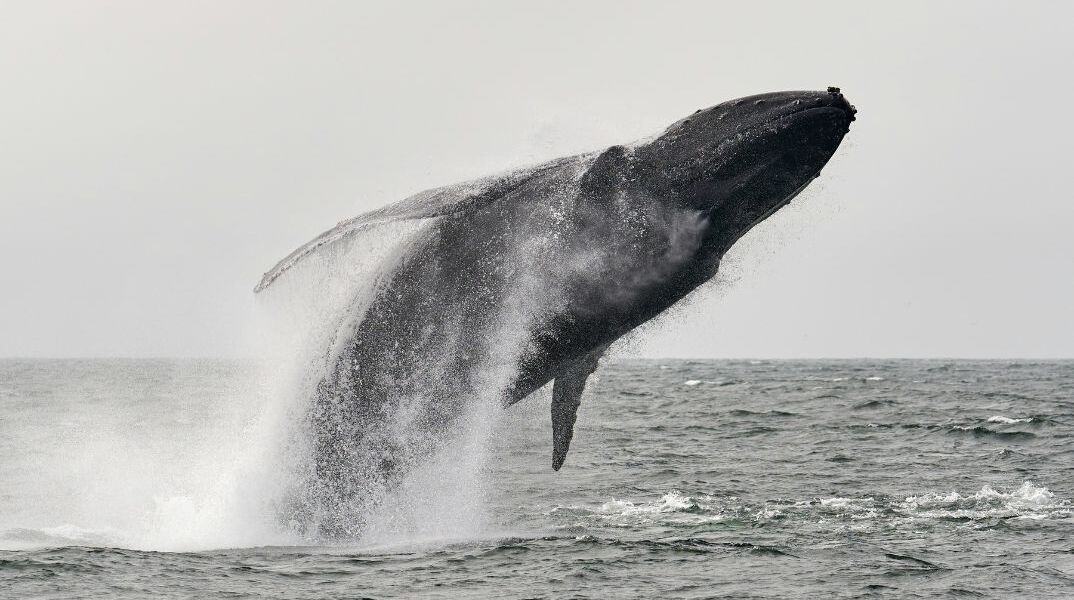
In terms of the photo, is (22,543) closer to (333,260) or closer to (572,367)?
(333,260)

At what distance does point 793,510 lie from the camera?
16047mm

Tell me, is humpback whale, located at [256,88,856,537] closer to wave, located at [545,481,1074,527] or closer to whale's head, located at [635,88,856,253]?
whale's head, located at [635,88,856,253]

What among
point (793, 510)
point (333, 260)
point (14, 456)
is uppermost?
point (333, 260)

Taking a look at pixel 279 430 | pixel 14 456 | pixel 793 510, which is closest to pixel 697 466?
pixel 793 510

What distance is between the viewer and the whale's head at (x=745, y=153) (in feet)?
30.8

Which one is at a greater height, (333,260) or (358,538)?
(333,260)

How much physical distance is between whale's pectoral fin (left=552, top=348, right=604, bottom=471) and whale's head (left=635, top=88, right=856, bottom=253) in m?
1.90

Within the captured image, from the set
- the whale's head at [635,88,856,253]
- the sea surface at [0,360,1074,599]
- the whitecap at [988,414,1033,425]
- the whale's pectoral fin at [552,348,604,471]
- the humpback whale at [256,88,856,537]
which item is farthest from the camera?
the whitecap at [988,414,1033,425]

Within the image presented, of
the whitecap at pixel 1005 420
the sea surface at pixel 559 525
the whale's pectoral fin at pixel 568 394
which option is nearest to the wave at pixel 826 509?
the sea surface at pixel 559 525

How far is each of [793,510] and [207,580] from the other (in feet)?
28.2

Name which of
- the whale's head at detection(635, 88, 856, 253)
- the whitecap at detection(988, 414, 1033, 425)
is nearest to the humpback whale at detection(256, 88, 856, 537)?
the whale's head at detection(635, 88, 856, 253)

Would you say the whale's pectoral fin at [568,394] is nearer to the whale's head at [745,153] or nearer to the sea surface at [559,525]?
the sea surface at [559,525]

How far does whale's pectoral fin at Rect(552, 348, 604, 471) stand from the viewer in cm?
1122

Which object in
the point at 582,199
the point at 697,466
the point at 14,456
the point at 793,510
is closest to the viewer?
the point at 582,199
